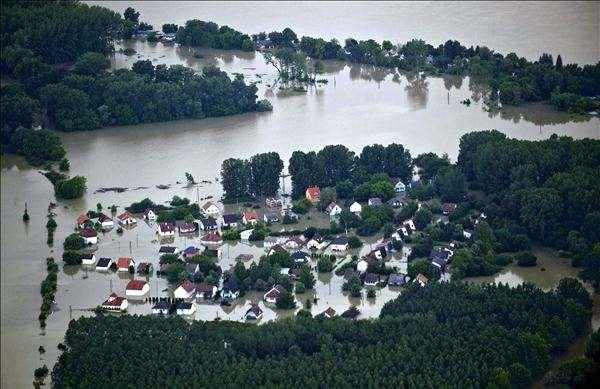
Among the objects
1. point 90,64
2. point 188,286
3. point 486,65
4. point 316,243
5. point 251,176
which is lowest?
point 188,286

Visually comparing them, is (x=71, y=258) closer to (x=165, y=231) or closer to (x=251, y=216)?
(x=165, y=231)

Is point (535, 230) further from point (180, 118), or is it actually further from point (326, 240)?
point (180, 118)

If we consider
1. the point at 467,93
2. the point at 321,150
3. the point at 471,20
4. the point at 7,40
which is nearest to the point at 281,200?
the point at 321,150

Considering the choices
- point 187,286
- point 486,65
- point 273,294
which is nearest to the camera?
point 273,294

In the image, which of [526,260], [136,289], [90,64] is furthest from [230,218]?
[90,64]

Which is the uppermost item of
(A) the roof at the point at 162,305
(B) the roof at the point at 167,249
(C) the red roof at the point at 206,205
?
(C) the red roof at the point at 206,205

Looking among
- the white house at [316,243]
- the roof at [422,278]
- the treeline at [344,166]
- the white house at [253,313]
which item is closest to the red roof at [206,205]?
the treeline at [344,166]

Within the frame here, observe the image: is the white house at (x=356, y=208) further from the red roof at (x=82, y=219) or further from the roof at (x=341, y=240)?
the red roof at (x=82, y=219)
